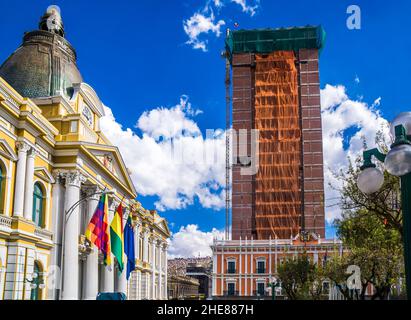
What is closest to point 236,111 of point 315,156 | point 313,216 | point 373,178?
point 315,156

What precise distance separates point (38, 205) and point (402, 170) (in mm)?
28704

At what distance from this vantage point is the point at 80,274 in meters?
37.3

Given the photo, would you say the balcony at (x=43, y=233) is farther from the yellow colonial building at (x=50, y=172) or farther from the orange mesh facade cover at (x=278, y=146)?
the orange mesh facade cover at (x=278, y=146)

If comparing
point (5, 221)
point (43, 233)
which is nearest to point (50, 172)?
point (43, 233)

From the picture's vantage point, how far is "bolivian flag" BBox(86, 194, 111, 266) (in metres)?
30.9

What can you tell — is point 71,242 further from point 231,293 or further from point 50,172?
point 231,293

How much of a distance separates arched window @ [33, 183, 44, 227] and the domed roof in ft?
23.3

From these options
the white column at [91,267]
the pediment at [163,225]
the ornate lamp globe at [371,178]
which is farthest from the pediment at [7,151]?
the pediment at [163,225]

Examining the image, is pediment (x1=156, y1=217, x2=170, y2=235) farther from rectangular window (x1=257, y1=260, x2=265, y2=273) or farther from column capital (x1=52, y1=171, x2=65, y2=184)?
column capital (x1=52, y1=171, x2=65, y2=184)

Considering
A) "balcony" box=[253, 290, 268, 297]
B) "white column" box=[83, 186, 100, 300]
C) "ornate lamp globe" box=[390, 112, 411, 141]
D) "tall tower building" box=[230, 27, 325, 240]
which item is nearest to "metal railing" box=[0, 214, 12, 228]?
"white column" box=[83, 186, 100, 300]

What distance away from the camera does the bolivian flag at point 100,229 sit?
30905mm

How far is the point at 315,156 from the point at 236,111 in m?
15.7
